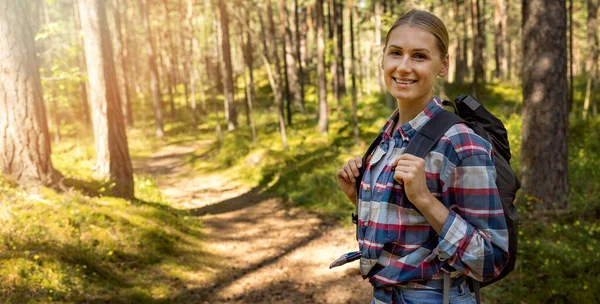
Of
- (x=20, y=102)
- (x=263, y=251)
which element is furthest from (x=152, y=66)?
(x=263, y=251)

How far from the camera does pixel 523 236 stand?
6941 mm

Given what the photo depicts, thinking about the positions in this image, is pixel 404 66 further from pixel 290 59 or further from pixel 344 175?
pixel 290 59

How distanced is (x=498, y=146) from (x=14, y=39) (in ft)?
25.7

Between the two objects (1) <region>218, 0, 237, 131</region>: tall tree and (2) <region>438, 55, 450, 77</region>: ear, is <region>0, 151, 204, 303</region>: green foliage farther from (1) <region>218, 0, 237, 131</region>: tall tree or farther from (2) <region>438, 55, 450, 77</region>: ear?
(1) <region>218, 0, 237, 131</region>: tall tree

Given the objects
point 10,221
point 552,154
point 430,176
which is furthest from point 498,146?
point 552,154

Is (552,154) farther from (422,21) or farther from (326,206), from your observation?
(422,21)

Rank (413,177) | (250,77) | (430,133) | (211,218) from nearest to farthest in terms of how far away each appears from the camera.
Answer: (413,177) < (430,133) < (211,218) < (250,77)

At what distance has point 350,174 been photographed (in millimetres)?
2209

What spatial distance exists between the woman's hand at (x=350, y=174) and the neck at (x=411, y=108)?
288 mm

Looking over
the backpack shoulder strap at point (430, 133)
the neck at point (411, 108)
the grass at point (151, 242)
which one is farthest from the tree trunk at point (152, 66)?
the backpack shoulder strap at point (430, 133)

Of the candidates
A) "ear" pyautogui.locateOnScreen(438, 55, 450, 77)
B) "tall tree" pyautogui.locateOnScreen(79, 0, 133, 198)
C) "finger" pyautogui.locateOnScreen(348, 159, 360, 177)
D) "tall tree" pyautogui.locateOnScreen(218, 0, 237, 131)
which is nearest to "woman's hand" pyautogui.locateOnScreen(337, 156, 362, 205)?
"finger" pyautogui.locateOnScreen(348, 159, 360, 177)

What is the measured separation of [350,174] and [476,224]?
2.19 feet

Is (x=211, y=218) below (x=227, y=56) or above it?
below

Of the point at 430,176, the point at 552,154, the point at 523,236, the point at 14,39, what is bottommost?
the point at 523,236
